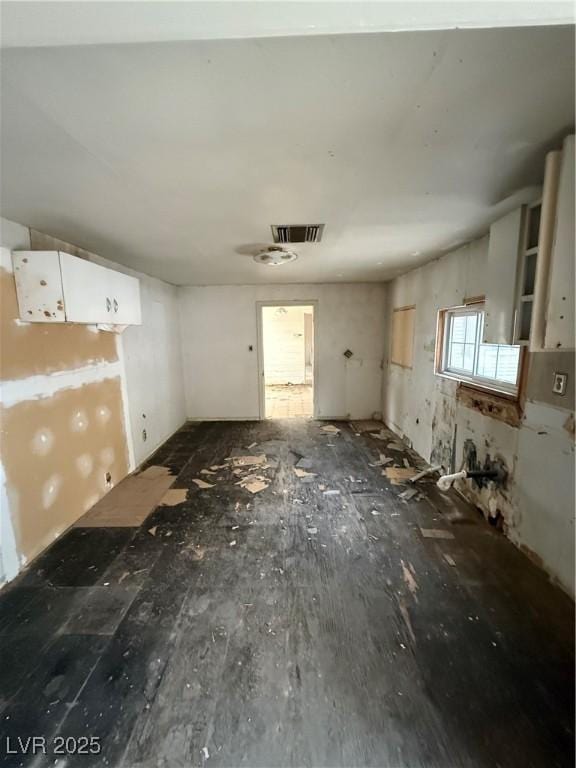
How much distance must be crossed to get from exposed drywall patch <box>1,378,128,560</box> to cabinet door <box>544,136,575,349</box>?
2.99 metres

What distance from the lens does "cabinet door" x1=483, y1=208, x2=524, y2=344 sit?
1.88 m

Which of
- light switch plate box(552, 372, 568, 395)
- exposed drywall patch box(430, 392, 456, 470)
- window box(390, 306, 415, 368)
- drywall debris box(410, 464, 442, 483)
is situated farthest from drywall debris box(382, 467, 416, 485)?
light switch plate box(552, 372, 568, 395)

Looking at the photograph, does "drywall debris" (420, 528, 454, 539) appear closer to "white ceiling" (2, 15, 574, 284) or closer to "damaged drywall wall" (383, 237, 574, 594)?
"damaged drywall wall" (383, 237, 574, 594)

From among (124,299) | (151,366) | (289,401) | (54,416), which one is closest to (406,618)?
(54,416)

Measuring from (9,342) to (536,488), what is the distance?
347cm

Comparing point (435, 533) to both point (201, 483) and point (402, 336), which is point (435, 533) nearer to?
point (201, 483)

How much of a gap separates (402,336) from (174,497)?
11.6 feet

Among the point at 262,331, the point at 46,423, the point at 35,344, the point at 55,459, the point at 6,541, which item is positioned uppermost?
the point at 262,331

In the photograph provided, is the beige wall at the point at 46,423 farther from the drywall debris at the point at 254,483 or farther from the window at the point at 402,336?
the window at the point at 402,336

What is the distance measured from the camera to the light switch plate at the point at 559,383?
5.84ft

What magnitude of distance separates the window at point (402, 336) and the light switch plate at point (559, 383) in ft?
7.21

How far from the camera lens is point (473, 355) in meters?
2.81

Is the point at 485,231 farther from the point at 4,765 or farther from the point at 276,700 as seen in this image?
the point at 4,765

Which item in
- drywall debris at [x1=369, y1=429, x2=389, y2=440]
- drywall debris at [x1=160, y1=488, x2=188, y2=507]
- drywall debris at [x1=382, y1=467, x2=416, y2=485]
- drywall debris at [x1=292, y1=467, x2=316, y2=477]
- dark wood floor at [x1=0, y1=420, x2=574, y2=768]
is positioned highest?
drywall debris at [x1=369, y1=429, x2=389, y2=440]
